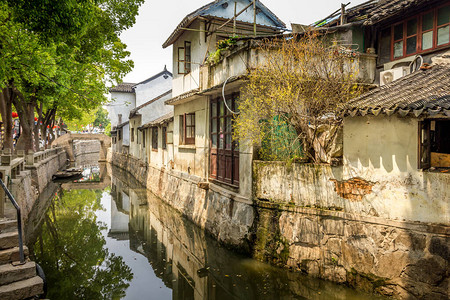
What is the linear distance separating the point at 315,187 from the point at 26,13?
7947 mm

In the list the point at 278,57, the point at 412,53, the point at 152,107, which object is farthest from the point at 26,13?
the point at 152,107

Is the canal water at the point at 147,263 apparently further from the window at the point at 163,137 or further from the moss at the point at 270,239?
the window at the point at 163,137

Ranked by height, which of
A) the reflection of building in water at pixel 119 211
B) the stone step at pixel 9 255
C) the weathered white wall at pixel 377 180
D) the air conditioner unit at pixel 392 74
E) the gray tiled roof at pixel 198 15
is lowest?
the reflection of building in water at pixel 119 211

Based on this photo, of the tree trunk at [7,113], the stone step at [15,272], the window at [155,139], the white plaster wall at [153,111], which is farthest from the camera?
the white plaster wall at [153,111]

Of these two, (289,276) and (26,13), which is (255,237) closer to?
(289,276)

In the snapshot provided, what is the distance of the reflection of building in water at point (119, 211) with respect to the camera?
40.1ft

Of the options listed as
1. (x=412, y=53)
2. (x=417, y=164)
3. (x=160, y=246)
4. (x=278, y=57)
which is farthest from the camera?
(x=160, y=246)

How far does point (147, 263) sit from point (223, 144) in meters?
4.59

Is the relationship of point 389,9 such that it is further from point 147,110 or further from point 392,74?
point 147,110

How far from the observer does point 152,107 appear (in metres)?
27.3

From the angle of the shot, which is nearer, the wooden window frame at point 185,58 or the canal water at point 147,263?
the canal water at point 147,263

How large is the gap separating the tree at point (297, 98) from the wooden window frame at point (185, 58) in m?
5.70

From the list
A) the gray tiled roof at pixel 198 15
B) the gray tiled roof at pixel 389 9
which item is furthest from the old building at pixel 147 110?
the gray tiled roof at pixel 389 9

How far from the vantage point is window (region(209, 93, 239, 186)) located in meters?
9.81
